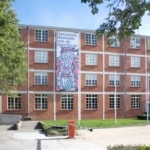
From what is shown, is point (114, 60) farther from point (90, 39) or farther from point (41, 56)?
point (41, 56)

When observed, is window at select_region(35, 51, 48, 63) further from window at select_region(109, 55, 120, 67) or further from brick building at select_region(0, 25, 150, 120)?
window at select_region(109, 55, 120, 67)

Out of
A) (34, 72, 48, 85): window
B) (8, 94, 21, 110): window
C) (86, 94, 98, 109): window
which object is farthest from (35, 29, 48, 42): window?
(86, 94, 98, 109): window

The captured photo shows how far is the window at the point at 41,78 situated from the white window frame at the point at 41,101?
150 centimetres

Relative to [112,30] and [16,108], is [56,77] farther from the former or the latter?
[112,30]

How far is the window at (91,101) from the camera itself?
183 feet

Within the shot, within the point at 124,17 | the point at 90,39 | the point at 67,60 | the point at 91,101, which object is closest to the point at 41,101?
the point at 67,60

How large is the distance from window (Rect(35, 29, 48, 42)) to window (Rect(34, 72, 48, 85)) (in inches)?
166

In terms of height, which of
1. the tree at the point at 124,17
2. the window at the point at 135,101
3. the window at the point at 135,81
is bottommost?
the window at the point at 135,101

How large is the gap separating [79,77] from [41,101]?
18.5 ft

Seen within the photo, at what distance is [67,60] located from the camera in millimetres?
51812

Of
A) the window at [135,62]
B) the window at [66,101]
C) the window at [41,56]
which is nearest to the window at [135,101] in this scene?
the window at [135,62]

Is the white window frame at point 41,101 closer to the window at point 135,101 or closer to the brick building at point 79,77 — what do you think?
the brick building at point 79,77

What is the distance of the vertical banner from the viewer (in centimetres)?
5144

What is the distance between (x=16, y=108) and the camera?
52.3 m
